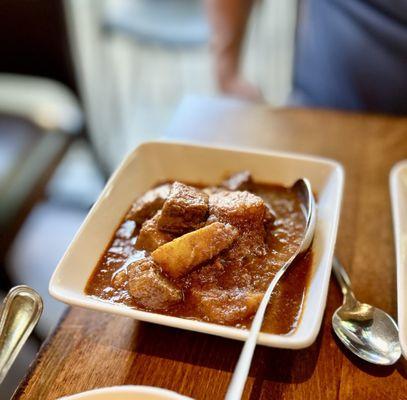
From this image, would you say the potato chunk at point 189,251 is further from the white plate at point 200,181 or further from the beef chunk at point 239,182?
the beef chunk at point 239,182

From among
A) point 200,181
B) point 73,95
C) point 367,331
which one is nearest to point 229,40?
point 73,95

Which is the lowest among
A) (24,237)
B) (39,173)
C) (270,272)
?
(24,237)

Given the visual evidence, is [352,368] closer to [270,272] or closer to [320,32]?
[270,272]

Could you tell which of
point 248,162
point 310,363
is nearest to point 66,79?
point 248,162

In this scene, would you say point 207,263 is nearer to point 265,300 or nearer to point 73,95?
point 265,300

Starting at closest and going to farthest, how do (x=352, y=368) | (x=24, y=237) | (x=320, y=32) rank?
(x=352, y=368)
(x=320, y=32)
(x=24, y=237)

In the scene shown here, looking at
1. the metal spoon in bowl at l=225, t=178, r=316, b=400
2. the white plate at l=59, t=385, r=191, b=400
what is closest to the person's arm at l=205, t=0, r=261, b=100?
the metal spoon in bowl at l=225, t=178, r=316, b=400

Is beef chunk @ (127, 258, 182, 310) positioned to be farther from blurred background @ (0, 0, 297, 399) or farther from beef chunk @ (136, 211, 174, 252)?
blurred background @ (0, 0, 297, 399)
